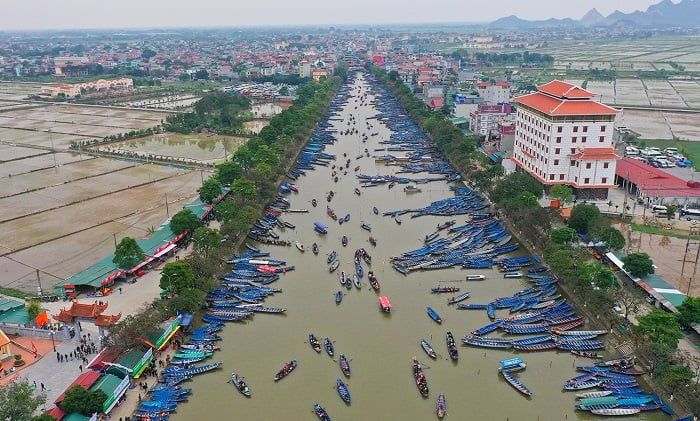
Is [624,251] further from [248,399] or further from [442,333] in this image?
[248,399]

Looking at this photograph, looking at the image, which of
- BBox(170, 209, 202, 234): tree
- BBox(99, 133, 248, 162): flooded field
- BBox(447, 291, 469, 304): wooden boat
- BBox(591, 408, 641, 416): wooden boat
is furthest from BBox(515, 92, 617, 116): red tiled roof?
BBox(99, 133, 248, 162): flooded field

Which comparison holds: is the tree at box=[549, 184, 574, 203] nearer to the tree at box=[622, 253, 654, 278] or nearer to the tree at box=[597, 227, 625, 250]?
the tree at box=[597, 227, 625, 250]

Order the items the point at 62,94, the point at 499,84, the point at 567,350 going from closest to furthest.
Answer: the point at 567,350 → the point at 499,84 → the point at 62,94

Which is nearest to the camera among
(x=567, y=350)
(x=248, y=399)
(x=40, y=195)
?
(x=248, y=399)

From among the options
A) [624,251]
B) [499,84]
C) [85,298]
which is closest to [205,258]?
[85,298]

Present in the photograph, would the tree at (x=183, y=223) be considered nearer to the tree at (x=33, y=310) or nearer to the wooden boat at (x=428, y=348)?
the tree at (x=33, y=310)

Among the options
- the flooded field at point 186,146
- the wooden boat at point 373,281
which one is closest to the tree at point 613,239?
the wooden boat at point 373,281
